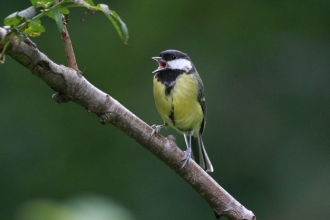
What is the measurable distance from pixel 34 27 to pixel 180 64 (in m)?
1.86

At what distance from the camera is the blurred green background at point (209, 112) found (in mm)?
5148

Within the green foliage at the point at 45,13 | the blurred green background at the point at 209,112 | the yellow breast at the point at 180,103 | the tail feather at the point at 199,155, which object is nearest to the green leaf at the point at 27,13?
the green foliage at the point at 45,13

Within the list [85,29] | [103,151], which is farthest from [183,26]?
[103,151]

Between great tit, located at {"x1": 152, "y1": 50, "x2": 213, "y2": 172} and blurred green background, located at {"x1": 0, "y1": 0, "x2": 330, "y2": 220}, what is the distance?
1.69 metres

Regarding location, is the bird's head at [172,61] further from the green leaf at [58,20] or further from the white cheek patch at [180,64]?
the green leaf at [58,20]

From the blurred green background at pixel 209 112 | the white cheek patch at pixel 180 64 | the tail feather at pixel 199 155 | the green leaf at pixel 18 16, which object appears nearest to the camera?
the green leaf at pixel 18 16

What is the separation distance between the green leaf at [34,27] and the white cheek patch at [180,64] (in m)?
1.67

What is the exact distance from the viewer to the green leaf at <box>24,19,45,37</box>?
1349 mm

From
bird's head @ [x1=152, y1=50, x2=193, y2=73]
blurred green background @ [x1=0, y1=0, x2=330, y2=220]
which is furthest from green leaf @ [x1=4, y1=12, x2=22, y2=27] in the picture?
blurred green background @ [x1=0, y1=0, x2=330, y2=220]

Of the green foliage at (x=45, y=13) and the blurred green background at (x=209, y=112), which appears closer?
the green foliage at (x=45, y=13)

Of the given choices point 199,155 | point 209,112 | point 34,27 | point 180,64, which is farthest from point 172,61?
point 209,112

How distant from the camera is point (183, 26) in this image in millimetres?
5957

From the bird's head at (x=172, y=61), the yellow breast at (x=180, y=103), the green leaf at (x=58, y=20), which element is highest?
the bird's head at (x=172, y=61)

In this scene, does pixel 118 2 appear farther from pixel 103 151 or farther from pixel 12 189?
pixel 12 189
